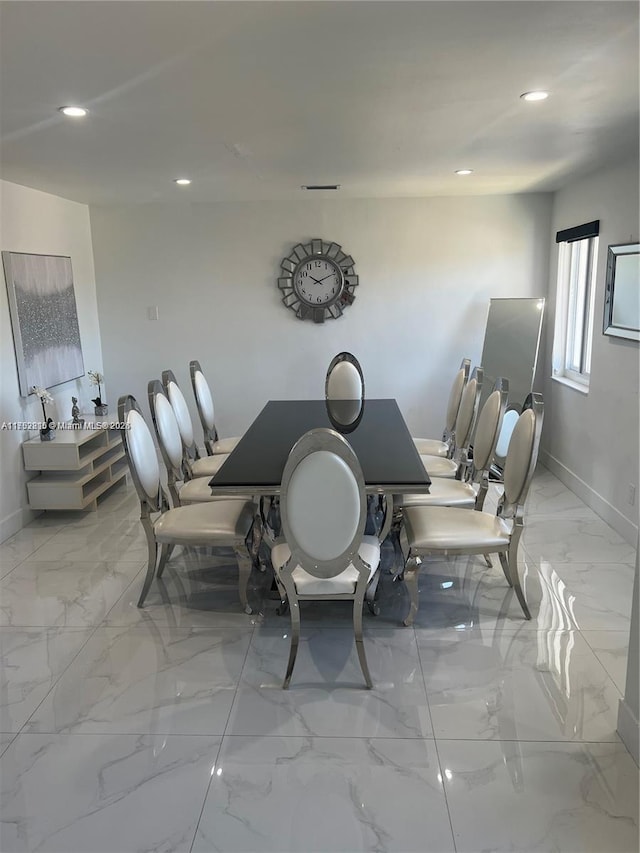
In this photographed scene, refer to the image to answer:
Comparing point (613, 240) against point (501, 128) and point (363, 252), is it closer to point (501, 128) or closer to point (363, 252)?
point (501, 128)

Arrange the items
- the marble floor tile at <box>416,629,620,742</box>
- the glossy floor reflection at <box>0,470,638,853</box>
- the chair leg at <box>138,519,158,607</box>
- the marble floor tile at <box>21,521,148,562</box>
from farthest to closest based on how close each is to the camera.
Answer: the marble floor tile at <box>21,521,148,562</box>, the chair leg at <box>138,519,158,607</box>, the marble floor tile at <box>416,629,620,742</box>, the glossy floor reflection at <box>0,470,638,853</box>

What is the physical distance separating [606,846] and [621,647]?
1.07 meters

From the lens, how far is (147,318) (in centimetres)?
554

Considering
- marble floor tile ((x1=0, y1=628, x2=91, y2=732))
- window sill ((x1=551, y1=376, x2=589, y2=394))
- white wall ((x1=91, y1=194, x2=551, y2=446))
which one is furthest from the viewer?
white wall ((x1=91, y1=194, x2=551, y2=446))

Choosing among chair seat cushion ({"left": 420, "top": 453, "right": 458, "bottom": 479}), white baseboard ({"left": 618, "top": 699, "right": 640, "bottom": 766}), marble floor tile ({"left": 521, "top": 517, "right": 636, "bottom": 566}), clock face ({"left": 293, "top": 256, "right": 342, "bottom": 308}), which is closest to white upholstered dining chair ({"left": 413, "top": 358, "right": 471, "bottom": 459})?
chair seat cushion ({"left": 420, "top": 453, "right": 458, "bottom": 479})

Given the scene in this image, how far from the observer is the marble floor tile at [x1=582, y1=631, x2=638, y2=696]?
2.44 meters

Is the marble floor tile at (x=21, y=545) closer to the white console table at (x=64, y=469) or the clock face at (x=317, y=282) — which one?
the white console table at (x=64, y=469)

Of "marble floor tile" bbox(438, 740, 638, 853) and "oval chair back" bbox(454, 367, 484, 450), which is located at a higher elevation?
"oval chair back" bbox(454, 367, 484, 450)

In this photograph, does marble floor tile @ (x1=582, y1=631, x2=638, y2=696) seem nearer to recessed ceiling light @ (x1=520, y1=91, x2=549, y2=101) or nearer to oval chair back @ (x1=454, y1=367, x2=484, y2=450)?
oval chair back @ (x1=454, y1=367, x2=484, y2=450)

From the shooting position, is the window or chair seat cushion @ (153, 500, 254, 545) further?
the window

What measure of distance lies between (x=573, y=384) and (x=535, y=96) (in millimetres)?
2698

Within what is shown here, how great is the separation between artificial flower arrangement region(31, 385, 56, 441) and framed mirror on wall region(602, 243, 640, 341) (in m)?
3.69

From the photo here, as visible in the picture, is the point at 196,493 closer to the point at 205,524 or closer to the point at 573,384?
the point at 205,524

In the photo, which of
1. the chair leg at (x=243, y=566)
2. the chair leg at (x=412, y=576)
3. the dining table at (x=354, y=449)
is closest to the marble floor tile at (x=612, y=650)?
the chair leg at (x=412, y=576)
